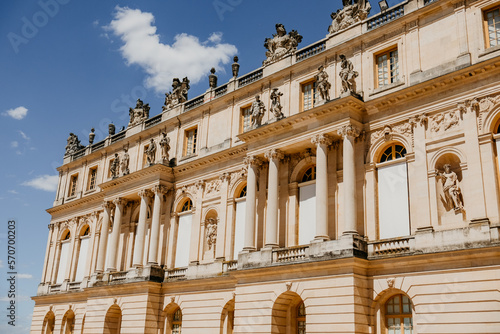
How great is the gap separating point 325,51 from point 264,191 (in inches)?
297

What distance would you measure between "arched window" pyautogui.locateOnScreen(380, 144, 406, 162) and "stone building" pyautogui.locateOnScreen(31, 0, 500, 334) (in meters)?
0.06

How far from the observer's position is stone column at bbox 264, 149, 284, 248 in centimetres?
2414

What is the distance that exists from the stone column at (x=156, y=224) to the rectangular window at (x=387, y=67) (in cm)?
1475

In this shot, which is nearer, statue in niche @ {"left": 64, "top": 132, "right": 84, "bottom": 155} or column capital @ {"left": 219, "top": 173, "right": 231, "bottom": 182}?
column capital @ {"left": 219, "top": 173, "right": 231, "bottom": 182}

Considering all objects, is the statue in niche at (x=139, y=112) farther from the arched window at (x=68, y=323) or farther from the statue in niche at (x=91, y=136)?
the arched window at (x=68, y=323)

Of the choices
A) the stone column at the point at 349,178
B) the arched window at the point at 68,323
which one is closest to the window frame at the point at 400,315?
the stone column at the point at 349,178

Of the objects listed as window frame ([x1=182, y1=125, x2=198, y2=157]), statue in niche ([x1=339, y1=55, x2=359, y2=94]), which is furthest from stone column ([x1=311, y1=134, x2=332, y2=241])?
window frame ([x1=182, y1=125, x2=198, y2=157])

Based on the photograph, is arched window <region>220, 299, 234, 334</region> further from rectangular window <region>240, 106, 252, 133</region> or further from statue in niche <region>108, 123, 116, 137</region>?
statue in niche <region>108, 123, 116, 137</region>

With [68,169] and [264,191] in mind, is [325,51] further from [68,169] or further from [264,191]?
[68,169]

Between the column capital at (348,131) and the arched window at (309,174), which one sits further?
the arched window at (309,174)

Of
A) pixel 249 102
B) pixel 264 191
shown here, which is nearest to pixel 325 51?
pixel 249 102

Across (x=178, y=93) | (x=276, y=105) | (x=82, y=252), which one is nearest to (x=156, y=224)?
(x=178, y=93)

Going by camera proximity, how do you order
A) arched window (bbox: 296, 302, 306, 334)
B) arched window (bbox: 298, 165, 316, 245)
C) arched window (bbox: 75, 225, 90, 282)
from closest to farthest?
arched window (bbox: 296, 302, 306, 334)
arched window (bbox: 298, 165, 316, 245)
arched window (bbox: 75, 225, 90, 282)

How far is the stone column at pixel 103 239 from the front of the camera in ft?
112
